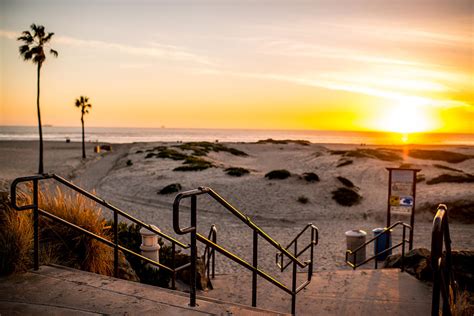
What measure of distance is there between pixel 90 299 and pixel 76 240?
83.5 inches

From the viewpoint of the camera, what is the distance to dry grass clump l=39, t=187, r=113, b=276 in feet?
19.0

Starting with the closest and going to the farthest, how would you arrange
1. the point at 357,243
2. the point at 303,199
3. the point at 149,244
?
the point at 149,244
the point at 357,243
the point at 303,199

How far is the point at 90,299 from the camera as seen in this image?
4.03m

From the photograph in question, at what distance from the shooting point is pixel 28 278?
456 cm

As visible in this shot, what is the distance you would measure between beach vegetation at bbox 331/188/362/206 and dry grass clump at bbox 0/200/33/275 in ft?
59.9

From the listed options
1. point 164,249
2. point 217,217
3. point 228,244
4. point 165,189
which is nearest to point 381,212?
point 217,217

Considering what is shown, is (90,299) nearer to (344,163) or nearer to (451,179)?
(451,179)

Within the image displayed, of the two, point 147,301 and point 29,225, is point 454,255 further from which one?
point 29,225

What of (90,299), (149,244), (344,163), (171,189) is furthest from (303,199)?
(90,299)

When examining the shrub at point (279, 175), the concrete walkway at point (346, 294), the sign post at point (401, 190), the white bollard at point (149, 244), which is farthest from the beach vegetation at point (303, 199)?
the white bollard at point (149, 244)

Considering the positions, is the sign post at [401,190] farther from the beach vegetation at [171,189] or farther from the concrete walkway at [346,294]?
the beach vegetation at [171,189]

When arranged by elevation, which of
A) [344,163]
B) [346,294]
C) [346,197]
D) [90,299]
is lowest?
[346,197]

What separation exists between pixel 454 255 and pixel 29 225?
697 centimetres

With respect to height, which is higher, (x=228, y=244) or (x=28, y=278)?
(x=28, y=278)
